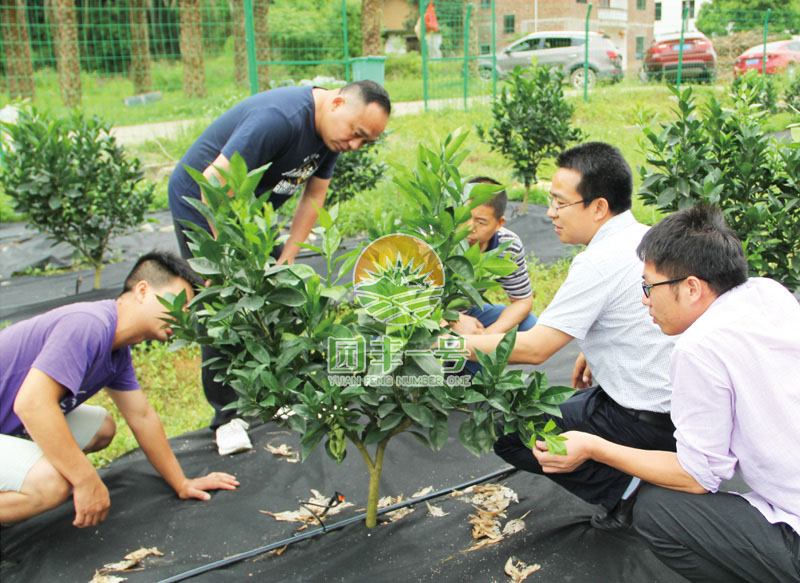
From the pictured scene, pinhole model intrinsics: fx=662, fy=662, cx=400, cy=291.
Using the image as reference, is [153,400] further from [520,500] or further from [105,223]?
[520,500]

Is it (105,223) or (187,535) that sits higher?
(105,223)

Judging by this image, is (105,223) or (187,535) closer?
(187,535)

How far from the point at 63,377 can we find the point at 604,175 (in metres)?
2.00

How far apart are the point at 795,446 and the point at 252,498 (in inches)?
76.7

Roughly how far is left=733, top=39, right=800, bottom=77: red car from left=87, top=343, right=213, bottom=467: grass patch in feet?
51.3

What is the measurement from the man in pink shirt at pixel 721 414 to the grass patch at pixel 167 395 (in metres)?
2.40

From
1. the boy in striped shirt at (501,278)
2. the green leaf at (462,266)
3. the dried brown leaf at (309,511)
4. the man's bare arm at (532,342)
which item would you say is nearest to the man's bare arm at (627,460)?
the man's bare arm at (532,342)

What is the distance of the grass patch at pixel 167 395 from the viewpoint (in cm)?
340

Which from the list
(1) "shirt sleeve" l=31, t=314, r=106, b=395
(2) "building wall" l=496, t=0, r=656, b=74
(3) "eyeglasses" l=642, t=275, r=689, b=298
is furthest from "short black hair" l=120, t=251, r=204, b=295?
(2) "building wall" l=496, t=0, r=656, b=74

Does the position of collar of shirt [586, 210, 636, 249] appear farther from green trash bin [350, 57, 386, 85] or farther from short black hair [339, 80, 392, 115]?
green trash bin [350, 57, 386, 85]

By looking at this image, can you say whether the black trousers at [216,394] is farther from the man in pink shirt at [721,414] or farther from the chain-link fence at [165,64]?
the chain-link fence at [165,64]

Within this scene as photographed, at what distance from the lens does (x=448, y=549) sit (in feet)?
7.50

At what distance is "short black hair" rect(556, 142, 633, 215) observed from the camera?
239cm

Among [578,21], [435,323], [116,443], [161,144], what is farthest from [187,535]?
[578,21]
